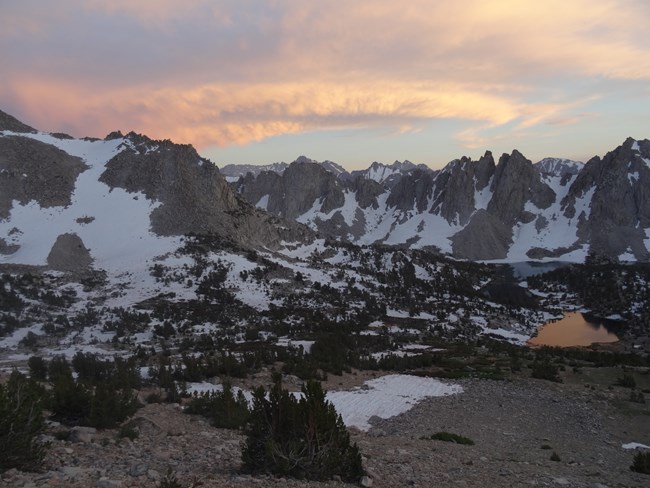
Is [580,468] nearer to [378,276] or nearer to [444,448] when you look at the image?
[444,448]

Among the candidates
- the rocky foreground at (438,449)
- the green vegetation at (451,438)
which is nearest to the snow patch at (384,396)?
the rocky foreground at (438,449)

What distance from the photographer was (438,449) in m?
14.3

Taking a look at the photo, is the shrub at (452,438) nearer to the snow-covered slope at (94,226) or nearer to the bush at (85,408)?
the bush at (85,408)

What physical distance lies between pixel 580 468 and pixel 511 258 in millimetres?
197788

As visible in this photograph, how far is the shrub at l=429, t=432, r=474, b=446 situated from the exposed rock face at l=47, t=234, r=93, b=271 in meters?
72.3

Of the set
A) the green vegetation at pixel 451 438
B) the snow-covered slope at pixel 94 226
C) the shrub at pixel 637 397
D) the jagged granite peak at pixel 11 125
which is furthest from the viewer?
the jagged granite peak at pixel 11 125

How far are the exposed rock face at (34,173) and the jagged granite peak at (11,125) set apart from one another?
736cm

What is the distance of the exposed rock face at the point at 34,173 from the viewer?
302 feet

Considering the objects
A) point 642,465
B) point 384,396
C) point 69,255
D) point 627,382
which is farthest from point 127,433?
point 69,255

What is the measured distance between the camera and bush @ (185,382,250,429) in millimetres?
14328

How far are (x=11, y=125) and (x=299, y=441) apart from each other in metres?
126

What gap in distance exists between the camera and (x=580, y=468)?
44.4 ft

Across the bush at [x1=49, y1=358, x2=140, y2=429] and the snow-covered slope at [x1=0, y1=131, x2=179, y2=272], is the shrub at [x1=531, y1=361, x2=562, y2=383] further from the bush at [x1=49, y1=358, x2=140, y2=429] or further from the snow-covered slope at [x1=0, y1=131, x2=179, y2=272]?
the snow-covered slope at [x1=0, y1=131, x2=179, y2=272]

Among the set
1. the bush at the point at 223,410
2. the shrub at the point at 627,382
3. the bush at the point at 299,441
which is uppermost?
the bush at the point at 299,441
